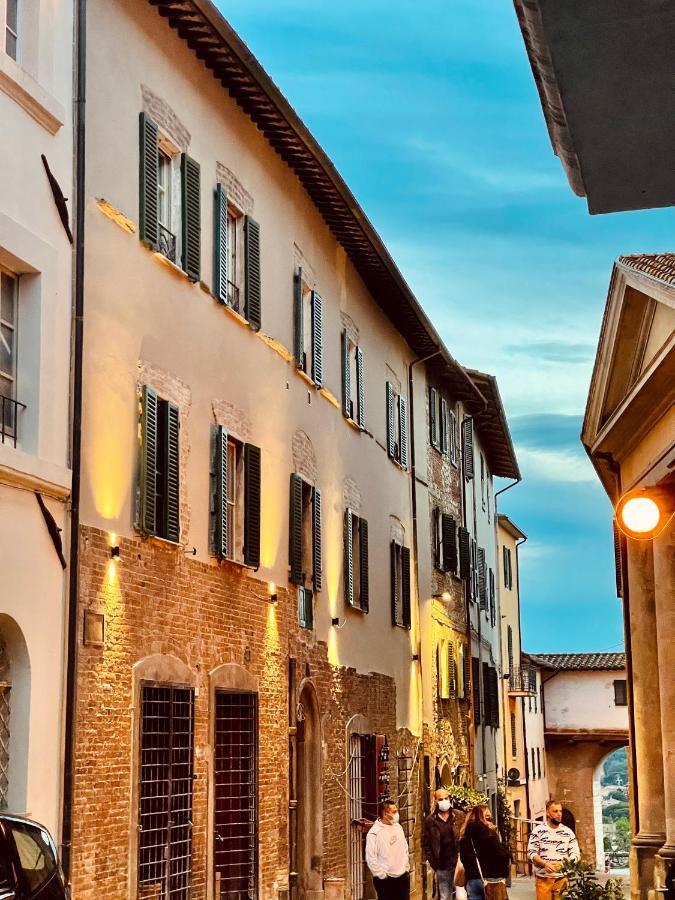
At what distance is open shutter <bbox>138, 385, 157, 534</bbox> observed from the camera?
553 inches

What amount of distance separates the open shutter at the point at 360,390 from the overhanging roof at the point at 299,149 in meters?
1.49

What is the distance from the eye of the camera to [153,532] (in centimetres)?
1414

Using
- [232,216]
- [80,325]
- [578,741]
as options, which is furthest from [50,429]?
[578,741]

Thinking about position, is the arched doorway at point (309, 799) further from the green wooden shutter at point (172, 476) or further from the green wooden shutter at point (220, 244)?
the green wooden shutter at point (220, 244)

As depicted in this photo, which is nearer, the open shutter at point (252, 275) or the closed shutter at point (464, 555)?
the open shutter at point (252, 275)

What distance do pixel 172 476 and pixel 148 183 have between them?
9.81 feet

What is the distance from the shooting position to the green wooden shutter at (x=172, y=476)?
1466cm

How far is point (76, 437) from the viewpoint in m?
12.9

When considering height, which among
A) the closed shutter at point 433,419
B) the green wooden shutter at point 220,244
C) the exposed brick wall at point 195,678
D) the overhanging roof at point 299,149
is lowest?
the exposed brick wall at point 195,678

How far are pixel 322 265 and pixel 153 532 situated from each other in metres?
8.89

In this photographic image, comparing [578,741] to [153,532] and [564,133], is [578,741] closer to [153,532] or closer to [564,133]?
[153,532]

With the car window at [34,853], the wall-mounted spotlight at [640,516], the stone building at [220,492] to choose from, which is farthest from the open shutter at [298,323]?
the car window at [34,853]

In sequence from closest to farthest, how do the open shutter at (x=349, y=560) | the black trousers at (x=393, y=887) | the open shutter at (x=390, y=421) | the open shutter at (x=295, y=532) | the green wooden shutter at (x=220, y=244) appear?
the black trousers at (x=393, y=887)
the green wooden shutter at (x=220, y=244)
the open shutter at (x=295, y=532)
the open shutter at (x=349, y=560)
the open shutter at (x=390, y=421)

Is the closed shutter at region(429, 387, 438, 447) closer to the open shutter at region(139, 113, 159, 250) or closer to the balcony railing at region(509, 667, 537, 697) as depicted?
the open shutter at region(139, 113, 159, 250)
